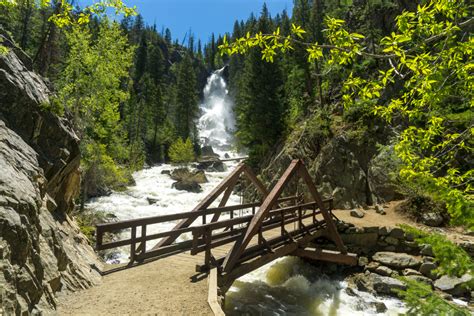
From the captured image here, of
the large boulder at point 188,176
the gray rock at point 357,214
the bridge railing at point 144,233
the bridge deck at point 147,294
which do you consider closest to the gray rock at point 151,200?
the large boulder at point 188,176

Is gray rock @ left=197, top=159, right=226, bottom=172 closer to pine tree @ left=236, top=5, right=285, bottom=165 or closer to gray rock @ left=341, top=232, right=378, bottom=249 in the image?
pine tree @ left=236, top=5, right=285, bottom=165

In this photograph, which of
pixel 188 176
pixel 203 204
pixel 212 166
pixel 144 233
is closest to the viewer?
pixel 144 233

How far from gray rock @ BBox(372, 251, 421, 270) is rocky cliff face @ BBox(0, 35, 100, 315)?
10444 millimetres

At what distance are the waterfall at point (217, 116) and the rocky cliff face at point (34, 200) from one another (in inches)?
2389

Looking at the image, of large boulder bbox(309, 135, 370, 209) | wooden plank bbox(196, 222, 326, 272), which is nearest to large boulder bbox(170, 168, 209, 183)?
large boulder bbox(309, 135, 370, 209)

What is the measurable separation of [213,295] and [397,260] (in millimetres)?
9282

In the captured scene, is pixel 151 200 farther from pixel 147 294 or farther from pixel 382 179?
pixel 147 294

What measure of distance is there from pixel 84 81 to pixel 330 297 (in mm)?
17596

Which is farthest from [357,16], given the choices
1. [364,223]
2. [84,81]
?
[84,81]

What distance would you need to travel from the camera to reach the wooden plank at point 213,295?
4938mm

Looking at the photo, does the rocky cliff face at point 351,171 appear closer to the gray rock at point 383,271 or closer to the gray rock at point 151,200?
the gray rock at point 383,271

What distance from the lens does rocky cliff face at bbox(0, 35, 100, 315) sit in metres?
4.11

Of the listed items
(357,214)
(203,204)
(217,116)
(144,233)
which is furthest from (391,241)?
(217,116)

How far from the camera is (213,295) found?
547 centimetres
